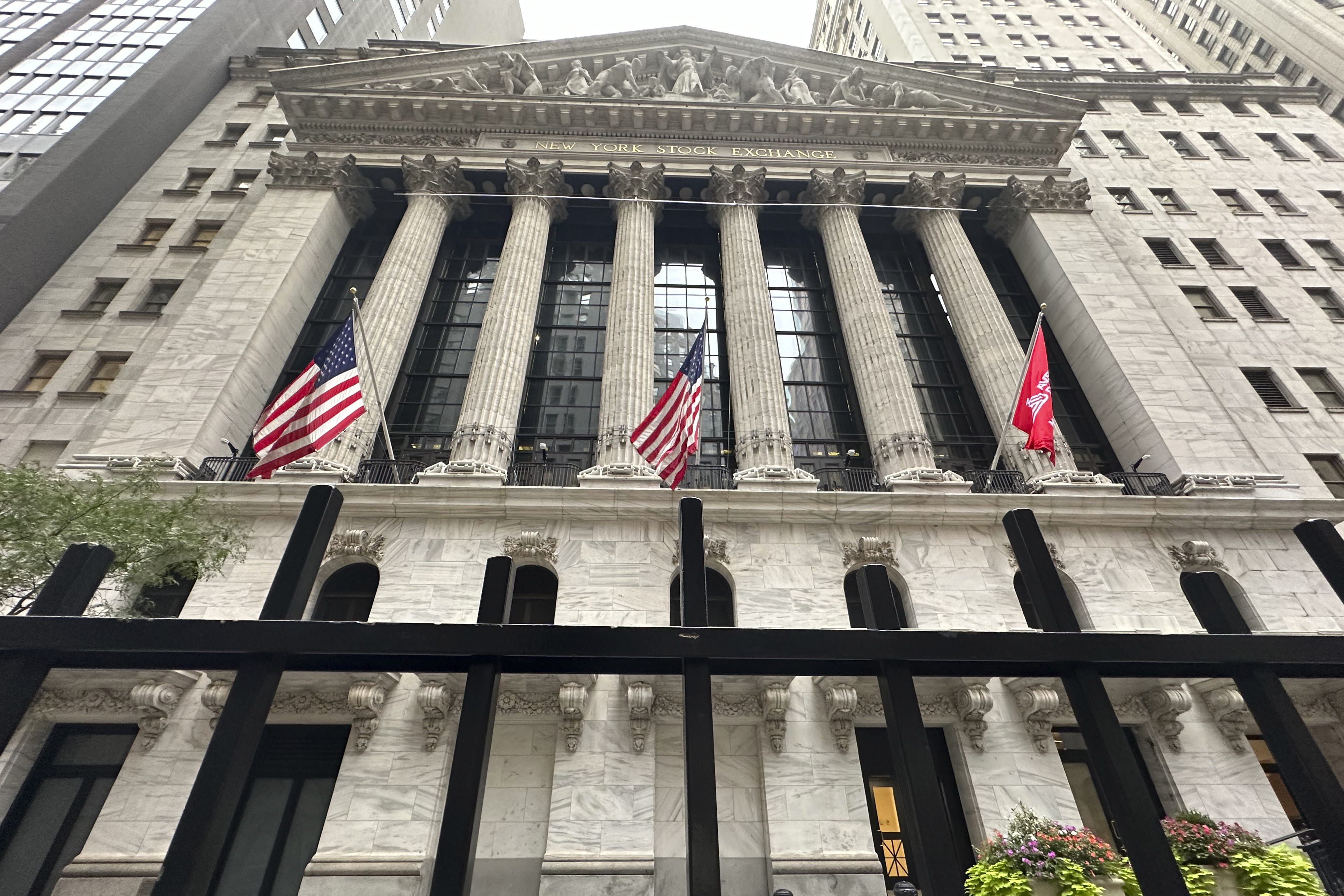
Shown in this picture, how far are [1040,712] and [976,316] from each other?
50.1 ft

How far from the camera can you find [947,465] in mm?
23234

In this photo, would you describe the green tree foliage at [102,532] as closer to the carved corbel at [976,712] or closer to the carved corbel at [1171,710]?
the carved corbel at [976,712]

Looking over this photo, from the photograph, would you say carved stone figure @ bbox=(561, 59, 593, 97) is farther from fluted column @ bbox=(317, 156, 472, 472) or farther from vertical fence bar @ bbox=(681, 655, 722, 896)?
vertical fence bar @ bbox=(681, 655, 722, 896)

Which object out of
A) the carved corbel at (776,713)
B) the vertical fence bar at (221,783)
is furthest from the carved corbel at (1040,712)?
the vertical fence bar at (221,783)

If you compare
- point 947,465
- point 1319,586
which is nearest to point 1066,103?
point 947,465

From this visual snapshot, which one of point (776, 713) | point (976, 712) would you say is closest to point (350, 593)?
point (776, 713)

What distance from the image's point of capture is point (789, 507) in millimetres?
18750

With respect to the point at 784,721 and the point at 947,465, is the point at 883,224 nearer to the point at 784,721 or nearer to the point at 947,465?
the point at 947,465

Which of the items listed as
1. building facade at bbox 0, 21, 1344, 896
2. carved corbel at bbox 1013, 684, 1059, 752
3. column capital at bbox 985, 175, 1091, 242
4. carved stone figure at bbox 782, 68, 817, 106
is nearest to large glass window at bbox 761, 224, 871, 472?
building facade at bbox 0, 21, 1344, 896

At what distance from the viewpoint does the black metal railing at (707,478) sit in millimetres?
20969

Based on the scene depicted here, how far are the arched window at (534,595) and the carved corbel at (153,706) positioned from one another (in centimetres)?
729

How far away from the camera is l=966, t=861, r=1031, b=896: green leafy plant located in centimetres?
791

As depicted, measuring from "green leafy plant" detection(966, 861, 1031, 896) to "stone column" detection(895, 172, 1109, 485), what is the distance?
14.1 meters

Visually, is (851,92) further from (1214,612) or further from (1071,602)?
(1214,612)
